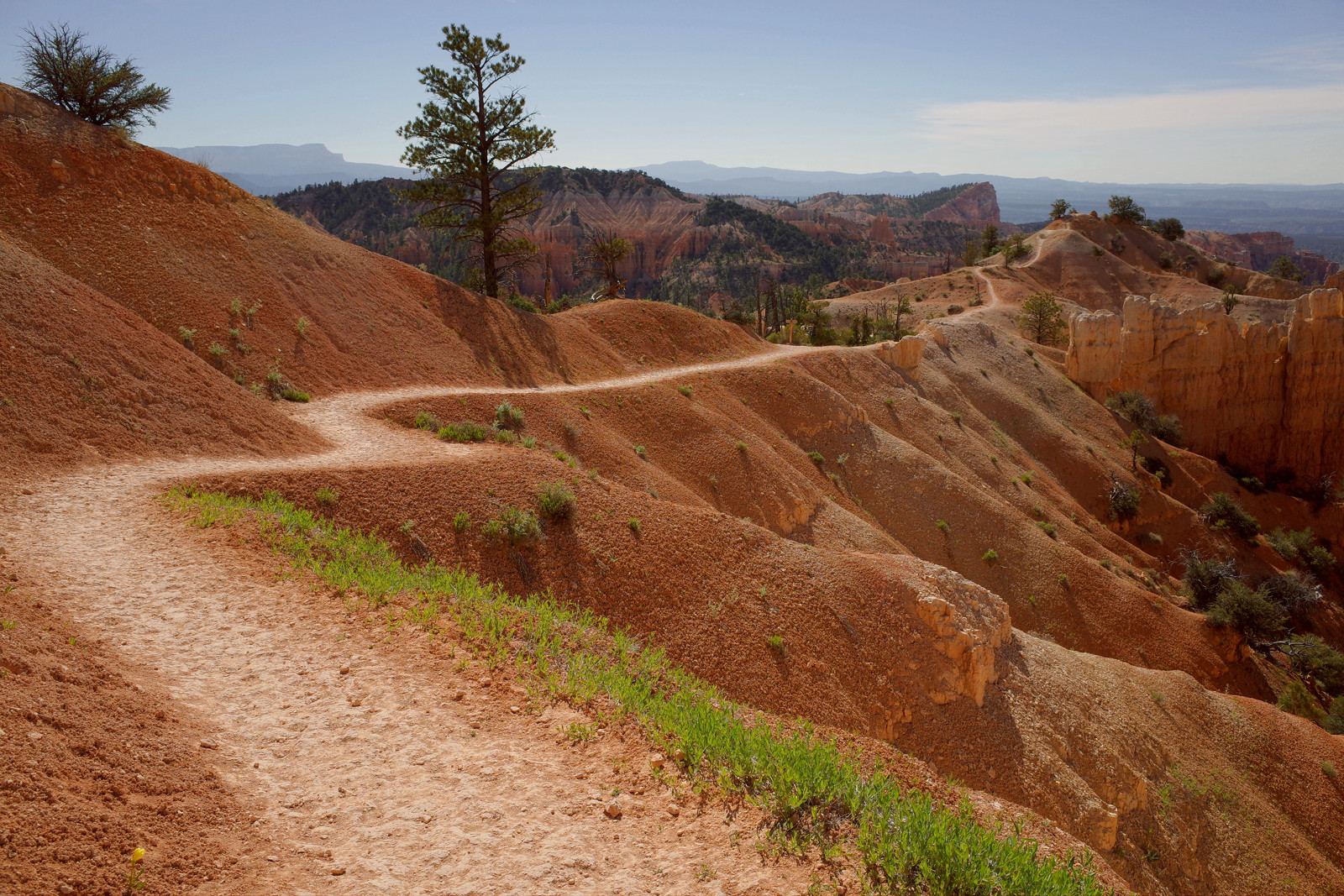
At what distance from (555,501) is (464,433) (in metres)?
5.48

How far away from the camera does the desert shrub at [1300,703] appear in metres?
26.8

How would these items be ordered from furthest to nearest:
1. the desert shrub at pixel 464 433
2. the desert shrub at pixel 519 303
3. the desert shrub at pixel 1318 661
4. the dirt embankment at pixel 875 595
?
the desert shrub at pixel 519 303 < the desert shrub at pixel 1318 661 < the desert shrub at pixel 464 433 < the dirt embankment at pixel 875 595

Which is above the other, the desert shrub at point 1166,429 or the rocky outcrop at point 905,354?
the rocky outcrop at point 905,354

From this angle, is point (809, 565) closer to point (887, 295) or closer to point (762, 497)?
point (762, 497)

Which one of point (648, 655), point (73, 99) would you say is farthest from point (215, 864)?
point (73, 99)

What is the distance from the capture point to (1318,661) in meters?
28.8

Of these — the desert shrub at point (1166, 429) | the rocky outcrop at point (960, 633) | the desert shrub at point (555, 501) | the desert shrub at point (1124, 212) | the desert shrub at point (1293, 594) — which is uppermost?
the desert shrub at point (1124, 212)

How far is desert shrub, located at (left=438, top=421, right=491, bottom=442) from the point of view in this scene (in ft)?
59.6

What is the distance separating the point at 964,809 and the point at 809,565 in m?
8.39

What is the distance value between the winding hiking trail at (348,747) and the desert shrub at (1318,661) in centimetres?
3528

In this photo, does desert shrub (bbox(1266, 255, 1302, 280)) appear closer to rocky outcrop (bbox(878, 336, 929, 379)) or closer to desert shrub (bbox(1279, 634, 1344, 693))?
rocky outcrop (bbox(878, 336, 929, 379))

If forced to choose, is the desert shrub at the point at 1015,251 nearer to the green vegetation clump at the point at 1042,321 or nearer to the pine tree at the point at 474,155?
the green vegetation clump at the point at 1042,321

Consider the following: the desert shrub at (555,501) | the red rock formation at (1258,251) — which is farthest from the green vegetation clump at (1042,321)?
the red rock formation at (1258,251)

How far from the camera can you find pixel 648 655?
10.3 meters
